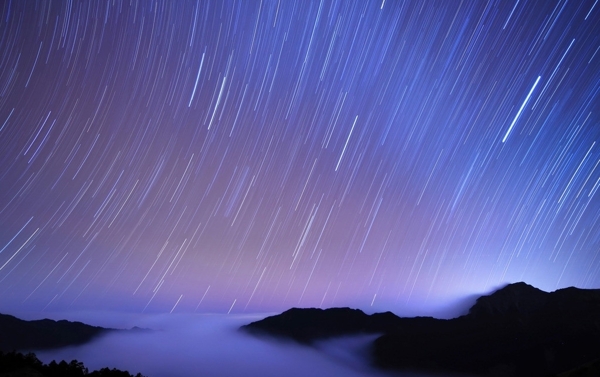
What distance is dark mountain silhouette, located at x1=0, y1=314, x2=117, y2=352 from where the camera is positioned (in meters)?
172

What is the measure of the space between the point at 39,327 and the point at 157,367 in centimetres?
5552

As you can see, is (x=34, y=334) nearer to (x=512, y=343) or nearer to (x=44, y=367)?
(x=44, y=367)

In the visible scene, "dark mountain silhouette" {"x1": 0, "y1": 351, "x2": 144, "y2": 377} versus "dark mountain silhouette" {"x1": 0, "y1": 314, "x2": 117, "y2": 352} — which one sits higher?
"dark mountain silhouette" {"x1": 0, "y1": 314, "x2": 117, "y2": 352}

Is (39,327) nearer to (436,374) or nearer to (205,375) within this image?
(205,375)

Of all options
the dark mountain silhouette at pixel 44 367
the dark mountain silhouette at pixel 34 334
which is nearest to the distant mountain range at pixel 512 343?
the dark mountain silhouette at pixel 44 367

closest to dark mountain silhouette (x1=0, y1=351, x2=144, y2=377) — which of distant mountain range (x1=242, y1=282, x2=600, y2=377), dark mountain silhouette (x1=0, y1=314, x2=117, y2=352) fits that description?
distant mountain range (x1=242, y1=282, x2=600, y2=377)

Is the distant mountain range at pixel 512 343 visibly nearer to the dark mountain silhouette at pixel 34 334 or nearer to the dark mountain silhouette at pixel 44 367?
the dark mountain silhouette at pixel 44 367

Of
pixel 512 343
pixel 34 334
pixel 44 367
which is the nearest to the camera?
pixel 44 367

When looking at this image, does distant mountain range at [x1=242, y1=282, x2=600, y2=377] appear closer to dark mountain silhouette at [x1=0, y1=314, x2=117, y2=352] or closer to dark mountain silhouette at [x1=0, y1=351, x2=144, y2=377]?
dark mountain silhouette at [x1=0, y1=351, x2=144, y2=377]

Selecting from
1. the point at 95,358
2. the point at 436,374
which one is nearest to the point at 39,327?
the point at 95,358

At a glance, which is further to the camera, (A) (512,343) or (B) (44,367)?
(A) (512,343)

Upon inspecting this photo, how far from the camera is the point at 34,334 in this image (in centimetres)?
18150

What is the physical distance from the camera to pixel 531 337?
520 feet

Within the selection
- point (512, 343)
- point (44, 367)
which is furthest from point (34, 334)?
→ point (512, 343)
